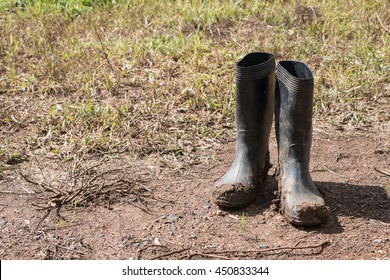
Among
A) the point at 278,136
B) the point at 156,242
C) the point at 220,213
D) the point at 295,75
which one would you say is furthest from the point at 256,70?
the point at 156,242

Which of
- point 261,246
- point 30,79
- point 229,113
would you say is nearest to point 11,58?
point 30,79

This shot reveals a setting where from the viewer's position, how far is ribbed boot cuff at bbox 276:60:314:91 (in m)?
3.39

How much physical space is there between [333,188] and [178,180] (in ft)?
2.62

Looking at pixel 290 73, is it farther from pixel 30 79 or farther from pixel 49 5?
pixel 49 5

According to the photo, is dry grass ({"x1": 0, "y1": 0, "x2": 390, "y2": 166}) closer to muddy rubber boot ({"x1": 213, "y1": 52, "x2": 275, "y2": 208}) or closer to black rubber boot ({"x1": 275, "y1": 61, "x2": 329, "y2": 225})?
muddy rubber boot ({"x1": 213, "y1": 52, "x2": 275, "y2": 208})

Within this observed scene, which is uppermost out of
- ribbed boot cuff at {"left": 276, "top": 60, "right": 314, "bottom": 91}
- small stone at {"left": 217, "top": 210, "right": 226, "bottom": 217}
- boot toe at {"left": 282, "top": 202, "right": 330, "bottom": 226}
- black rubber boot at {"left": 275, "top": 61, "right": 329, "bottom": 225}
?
ribbed boot cuff at {"left": 276, "top": 60, "right": 314, "bottom": 91}

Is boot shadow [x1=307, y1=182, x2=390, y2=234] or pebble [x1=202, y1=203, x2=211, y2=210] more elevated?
boot shadow [x1=307, y1=182, x2=390, y2=234]

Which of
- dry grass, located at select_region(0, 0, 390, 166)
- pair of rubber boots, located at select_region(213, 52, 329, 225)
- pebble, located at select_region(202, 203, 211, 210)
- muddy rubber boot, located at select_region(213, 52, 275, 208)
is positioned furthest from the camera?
dry grass, located at select_region(0, 0, 390, 166)

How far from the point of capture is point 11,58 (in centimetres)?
548

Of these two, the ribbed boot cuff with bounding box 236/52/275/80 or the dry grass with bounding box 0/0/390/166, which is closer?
the ribbed boot cuff with bounding box 236/52/275/80

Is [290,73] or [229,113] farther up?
[290,73]

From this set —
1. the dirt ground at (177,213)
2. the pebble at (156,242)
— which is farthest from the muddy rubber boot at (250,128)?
the pebble at (156,242)

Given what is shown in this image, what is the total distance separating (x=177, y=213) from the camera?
11.8ft

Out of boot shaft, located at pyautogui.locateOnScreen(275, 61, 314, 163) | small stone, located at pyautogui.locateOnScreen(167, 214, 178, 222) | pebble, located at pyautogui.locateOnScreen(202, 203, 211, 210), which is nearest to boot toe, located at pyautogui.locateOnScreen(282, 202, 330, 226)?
boot shaft, located at pyautogui.locateOnScreen(275, 61, 314, 163)
